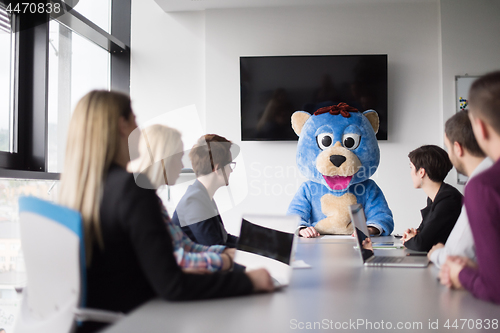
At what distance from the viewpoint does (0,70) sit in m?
2.28

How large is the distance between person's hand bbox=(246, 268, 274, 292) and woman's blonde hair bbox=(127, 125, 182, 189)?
1.43 feet

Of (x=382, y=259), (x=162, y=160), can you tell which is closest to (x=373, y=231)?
(x=382, y=259)

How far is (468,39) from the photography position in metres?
3.53

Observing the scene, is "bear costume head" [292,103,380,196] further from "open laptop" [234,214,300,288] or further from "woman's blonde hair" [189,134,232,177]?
"open laptop" [234,214,300,288]

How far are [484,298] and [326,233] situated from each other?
154 cm

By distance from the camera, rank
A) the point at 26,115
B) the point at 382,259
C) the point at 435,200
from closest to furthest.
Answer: the point at 382,259 < the point at 435,200 < the point at 26,115

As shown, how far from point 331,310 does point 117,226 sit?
0.46 m

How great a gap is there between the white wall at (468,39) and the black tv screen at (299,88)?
1.81 feet

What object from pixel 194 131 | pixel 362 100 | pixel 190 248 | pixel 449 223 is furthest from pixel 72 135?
pixel 362 100

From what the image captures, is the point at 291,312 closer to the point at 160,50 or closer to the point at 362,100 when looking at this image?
the point at 362,100

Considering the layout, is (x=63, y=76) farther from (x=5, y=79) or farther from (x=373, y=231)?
(x=373, y=231)

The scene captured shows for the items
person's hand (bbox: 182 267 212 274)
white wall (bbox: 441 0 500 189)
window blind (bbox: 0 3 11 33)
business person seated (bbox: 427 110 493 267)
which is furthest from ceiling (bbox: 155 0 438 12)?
person's hand (bbox: 182 267 212 274)

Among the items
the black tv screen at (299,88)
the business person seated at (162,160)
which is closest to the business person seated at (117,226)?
the business person seated at (162,160)

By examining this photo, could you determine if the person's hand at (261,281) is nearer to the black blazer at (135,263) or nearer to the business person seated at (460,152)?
the black blazer at (135,263)
